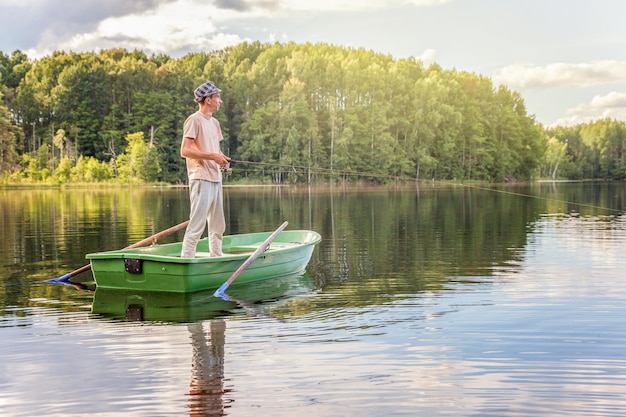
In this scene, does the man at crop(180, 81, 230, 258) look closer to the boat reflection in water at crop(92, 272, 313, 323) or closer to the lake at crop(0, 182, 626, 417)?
the boat reflection in water at crop(92, 272, 313, 323)

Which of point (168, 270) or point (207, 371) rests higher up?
point (168, 270)

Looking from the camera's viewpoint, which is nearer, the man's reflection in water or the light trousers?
the man's reflection in water

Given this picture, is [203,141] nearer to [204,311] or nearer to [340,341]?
[204,311]

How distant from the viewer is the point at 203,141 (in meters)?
10.4

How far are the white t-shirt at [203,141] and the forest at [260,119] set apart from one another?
6143cm

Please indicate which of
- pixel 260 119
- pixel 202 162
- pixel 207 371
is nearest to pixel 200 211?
pixel 202 162

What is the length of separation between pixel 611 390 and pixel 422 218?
20185mm

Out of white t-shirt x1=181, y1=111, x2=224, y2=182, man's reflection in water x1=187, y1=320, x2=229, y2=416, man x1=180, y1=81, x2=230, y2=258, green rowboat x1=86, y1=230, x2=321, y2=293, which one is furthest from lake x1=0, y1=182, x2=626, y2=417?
white t-shirt x1=181, y1=111, x2=224, y2=182

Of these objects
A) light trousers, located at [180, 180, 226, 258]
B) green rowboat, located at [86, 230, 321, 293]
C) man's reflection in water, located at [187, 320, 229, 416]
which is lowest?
man's reflection in water, located at [187, 320, 229, 416]

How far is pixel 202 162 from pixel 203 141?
33 centimetres

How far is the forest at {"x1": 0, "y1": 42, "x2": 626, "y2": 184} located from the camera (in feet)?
255

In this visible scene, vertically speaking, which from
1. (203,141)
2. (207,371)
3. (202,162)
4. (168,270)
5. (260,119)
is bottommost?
(207,371)

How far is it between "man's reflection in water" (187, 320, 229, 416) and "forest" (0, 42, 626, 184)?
64495 millimetres

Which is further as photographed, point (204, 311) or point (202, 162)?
point (202, 162)
